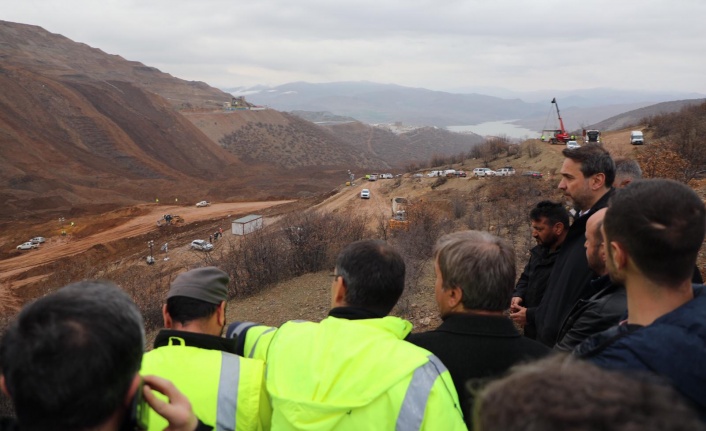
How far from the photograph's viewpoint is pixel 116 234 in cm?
2670

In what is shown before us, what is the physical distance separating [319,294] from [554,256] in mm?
6632

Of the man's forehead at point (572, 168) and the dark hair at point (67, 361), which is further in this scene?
the man's forehead at point (572, 168)

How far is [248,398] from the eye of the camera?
2012mm

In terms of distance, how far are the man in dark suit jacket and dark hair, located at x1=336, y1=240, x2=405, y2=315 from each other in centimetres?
20

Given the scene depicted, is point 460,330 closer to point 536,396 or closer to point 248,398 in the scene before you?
point 248,398

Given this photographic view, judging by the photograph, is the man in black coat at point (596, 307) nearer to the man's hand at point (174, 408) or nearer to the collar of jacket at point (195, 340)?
the collar of jacket at point (195, 340)

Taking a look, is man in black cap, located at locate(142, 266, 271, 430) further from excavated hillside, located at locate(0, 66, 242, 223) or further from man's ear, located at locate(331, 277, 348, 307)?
excavated hillside, located at locate(0, 66, 242, 223)

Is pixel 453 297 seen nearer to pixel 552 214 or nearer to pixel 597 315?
pixel 597 315

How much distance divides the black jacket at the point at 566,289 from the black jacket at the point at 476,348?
111 centimetres

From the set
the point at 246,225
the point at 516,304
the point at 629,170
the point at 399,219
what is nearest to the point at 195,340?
the point at 516,304

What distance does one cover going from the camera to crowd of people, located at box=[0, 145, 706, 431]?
2.92 feet

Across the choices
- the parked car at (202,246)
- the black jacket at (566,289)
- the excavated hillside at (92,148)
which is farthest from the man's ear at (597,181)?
the excavated hillside at (92,148)

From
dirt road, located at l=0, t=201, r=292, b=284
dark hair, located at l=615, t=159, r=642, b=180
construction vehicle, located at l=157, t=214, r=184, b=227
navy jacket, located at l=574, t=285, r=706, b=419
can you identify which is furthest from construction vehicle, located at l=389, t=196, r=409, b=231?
navy jacket, located at l=574, t=285, r=706, b=419

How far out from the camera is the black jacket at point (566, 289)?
320 cm
